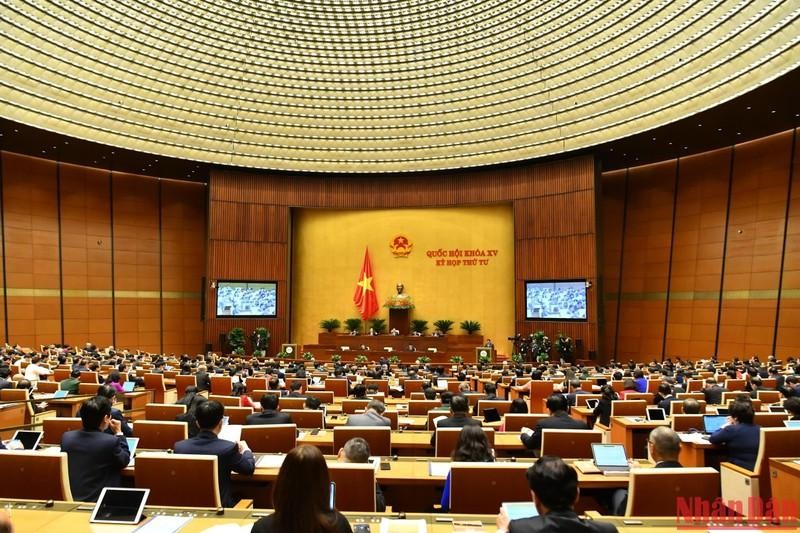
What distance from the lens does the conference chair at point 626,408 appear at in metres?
6.61

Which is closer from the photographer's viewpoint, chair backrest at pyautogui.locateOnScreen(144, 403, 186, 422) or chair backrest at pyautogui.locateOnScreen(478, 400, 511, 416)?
chair backrest at pyautogui.locateOnScreen(144, 403, 186, 422)

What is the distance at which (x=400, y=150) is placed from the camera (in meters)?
21.8

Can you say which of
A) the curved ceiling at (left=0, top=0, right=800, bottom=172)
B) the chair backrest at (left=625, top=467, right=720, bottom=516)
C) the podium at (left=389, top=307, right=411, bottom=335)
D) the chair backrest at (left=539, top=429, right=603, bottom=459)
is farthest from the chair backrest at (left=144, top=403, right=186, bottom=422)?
the podium at (left=389, top=307, right=411, bottom=335)

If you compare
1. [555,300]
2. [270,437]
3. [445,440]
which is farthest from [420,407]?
[555,300]

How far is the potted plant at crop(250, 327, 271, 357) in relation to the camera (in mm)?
20648

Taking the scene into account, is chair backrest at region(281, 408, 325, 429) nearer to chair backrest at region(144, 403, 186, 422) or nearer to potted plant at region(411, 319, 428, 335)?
chair backrest at region(144, 403, 186, 422)

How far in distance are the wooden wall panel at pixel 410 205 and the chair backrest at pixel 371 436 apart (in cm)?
1558

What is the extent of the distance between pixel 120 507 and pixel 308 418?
3233 millimetres

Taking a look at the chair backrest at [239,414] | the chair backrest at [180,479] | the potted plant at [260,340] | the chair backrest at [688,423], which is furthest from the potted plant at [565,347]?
the chair backrest at [180,479]

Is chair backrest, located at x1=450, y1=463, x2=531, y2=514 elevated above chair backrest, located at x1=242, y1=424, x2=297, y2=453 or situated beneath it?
elevated above

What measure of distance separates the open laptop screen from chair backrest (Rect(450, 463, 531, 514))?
93cm

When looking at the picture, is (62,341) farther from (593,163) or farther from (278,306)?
(593,163)

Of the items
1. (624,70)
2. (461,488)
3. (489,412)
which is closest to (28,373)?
(489,412)

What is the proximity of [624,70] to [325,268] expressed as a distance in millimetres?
13304
